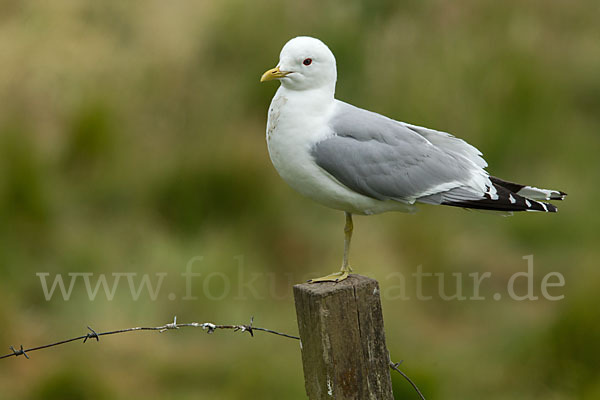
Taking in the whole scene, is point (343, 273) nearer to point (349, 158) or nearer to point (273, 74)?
point (349, 158)

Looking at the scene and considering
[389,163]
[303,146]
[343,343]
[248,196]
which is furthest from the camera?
[248,196]

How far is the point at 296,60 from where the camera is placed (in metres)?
2.65

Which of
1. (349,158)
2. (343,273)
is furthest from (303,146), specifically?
(343,273)

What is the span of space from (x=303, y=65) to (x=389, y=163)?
0.44 metres

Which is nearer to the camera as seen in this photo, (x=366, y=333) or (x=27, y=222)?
(x=366, y=333)

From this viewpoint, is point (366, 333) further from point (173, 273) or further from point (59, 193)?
point (59, 193)

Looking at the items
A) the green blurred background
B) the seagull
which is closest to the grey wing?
the seagull

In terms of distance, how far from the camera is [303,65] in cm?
266

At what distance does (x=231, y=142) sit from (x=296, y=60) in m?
3.05

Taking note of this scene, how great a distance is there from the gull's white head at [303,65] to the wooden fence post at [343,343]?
749 mm

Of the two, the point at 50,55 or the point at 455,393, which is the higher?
the point at 50,55

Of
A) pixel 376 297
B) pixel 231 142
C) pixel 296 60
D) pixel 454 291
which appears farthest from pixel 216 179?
pixel 376 297

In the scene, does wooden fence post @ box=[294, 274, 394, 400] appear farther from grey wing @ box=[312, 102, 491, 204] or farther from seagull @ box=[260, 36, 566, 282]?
grey wing @ box=[312, 102, 491, 204]

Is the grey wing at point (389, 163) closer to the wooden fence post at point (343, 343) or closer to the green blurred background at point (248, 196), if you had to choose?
the wooden fence post at point (343, 343)
